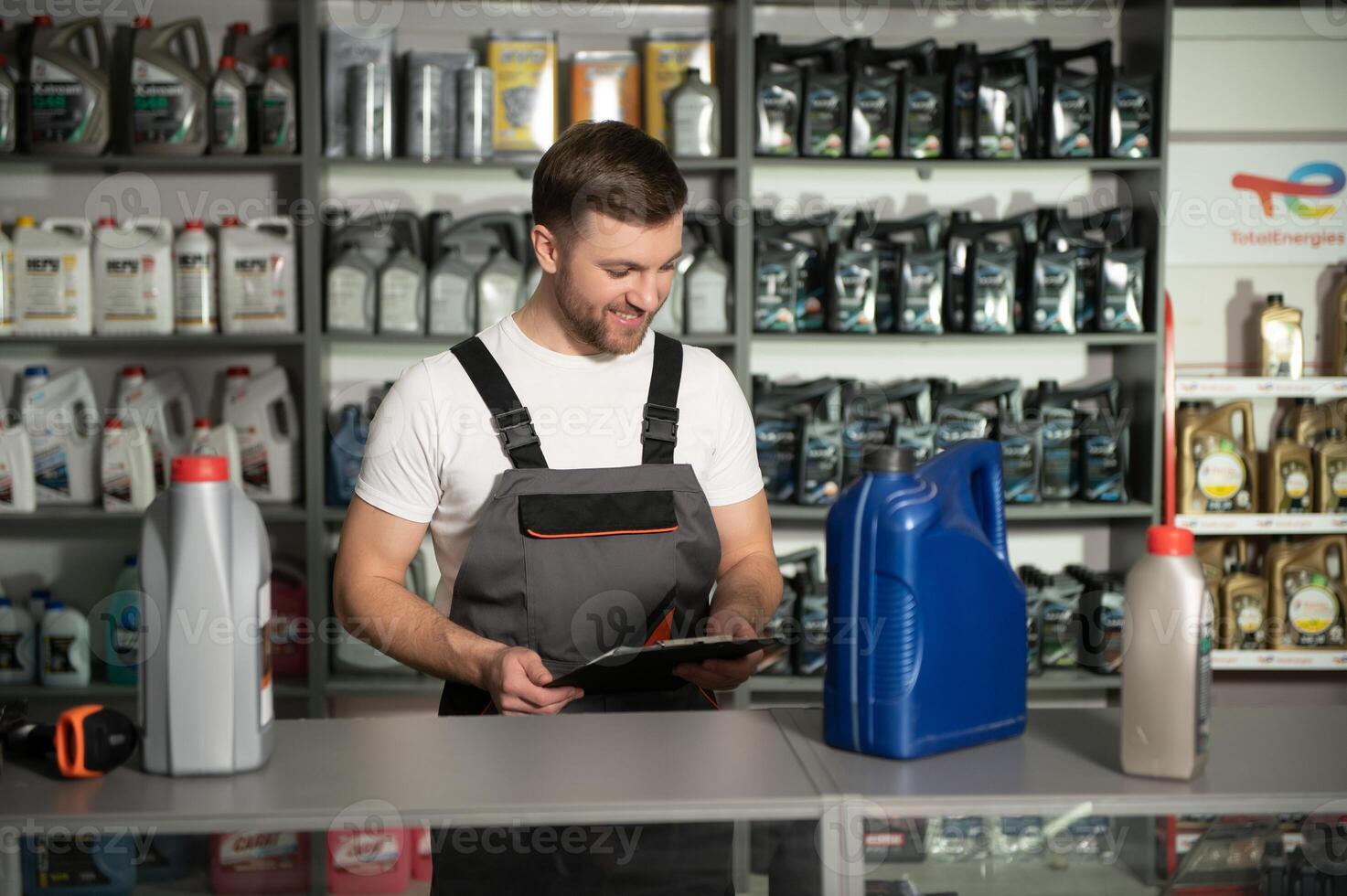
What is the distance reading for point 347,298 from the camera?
3.57 metres

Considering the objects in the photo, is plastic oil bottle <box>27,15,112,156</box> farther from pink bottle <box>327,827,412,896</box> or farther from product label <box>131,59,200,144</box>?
pink bottle <box>327,827,412,896</box>

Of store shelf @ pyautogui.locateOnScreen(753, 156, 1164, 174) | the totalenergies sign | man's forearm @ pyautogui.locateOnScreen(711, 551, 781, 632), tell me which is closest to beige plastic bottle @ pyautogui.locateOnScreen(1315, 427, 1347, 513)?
the totalenergies sign

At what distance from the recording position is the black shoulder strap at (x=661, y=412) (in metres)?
1.87

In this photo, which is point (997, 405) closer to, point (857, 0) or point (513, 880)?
point (857, 0)

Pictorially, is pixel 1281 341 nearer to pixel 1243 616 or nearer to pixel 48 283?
pixel 1243 616

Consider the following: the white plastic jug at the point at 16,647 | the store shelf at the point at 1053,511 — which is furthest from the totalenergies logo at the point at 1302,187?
the white plastic jug at the point at 16,647

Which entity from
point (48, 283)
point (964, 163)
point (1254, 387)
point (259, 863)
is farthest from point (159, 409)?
point (1254, 387)

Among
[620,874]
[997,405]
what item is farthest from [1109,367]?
[620,874]

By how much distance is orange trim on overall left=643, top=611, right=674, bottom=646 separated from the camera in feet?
5.96

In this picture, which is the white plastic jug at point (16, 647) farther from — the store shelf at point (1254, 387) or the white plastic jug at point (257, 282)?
the store shelf at point (1254, 387)

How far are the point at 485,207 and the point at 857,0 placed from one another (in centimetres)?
136

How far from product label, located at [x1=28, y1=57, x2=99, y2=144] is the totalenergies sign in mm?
3413

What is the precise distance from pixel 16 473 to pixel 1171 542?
3.40 metres

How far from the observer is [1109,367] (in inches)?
158
